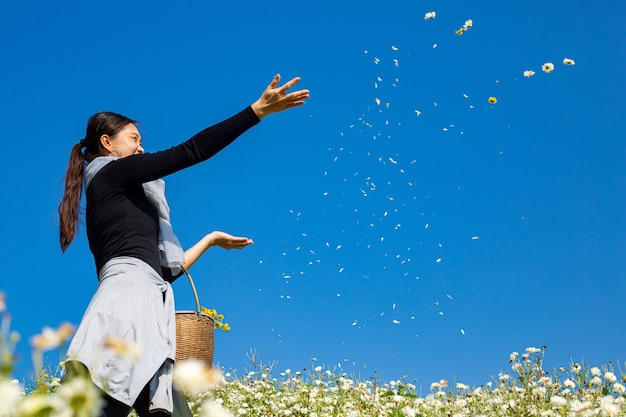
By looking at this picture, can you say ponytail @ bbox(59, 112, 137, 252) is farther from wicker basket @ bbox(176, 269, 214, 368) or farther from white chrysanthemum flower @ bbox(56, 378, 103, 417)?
white chrysanthemum flower @ bbox(56, 378, 103, 417)

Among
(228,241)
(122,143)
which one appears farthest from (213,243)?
(122,143)

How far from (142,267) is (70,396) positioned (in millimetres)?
2416

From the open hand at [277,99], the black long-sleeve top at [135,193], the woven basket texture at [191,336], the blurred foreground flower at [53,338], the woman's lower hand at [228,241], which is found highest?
the open hand at [277,99]

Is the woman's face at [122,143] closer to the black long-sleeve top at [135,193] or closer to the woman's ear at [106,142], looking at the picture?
the woman's ear at [106,142]

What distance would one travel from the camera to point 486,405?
4.74 metres

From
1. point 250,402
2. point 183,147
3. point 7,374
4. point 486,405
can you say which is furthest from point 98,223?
point 250,402

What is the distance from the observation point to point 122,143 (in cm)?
384

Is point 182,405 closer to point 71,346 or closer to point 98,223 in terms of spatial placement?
point 71,346

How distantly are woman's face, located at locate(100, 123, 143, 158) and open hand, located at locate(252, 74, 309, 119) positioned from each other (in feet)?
2.76

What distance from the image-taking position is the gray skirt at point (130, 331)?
9.70 ft

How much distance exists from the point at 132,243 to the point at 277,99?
1.02 m

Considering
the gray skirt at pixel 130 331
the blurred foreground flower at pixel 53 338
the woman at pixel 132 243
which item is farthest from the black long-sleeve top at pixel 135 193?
the blurred foreground flower at pixel 53 338

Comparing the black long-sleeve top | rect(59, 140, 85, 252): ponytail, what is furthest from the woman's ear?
the black long-sleeve top

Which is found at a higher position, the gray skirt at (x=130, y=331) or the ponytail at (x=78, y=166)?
the ponytail at (x=78, y=166)
